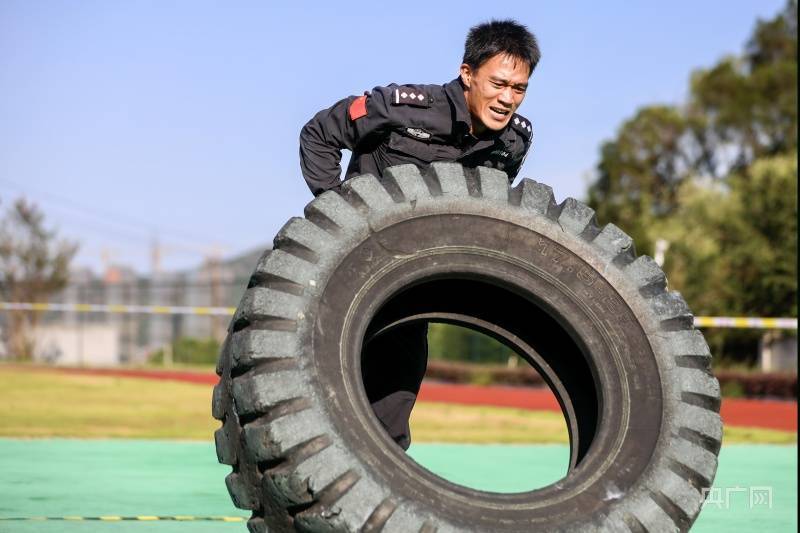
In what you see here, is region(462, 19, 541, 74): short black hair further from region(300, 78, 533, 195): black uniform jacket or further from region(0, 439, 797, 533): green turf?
region(0, 439, 797, 533): green turf

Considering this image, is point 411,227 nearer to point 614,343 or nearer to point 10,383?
point 614,343

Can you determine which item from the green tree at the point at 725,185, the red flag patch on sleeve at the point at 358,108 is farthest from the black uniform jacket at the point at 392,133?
the green tree at the point at 725,185

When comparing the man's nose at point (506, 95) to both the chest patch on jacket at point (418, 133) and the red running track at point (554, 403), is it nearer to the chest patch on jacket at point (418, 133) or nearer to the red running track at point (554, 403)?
the chest patch on jacket at point (418, 133)

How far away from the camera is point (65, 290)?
50.2m

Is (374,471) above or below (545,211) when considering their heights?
below

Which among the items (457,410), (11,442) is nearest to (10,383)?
(457,410)

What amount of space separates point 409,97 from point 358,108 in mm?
209

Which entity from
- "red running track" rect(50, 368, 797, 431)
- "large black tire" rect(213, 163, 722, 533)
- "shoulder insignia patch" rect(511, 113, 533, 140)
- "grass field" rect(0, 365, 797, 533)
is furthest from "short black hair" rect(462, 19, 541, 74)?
"red running track" rect(50, 368, 797, 431)

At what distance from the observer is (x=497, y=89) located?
4.26m

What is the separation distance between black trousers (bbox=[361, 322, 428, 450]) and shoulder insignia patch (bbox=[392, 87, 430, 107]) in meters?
0.94

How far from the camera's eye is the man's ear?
171 inches

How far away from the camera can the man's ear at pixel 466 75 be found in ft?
14.3

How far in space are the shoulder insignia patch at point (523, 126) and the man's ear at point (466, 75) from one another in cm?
35

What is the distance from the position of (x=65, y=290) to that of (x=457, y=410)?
36737 mm
